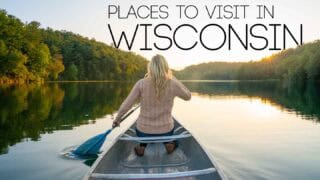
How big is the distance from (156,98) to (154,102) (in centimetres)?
9

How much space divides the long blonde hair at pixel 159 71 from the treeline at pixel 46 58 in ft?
192

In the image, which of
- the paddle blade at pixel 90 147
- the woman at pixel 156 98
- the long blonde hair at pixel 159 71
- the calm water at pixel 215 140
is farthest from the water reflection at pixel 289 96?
the long blonde hair at pixel 159 71

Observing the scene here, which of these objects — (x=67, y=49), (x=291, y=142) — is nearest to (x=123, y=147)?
(x=291, y=142)

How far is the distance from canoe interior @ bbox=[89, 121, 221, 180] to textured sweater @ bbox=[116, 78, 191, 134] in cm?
54

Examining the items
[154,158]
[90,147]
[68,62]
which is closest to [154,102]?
[154,158]

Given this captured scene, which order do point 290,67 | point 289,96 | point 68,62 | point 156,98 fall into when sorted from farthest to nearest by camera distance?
point 68,62
point 290,67
point 289,96
point 156,98

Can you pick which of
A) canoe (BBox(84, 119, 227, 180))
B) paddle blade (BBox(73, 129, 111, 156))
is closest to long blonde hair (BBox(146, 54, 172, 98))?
canoe (BBox(84, 119, 227, 180))

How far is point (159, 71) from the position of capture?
6.94 m

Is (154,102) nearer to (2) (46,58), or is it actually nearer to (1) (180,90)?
(1) (180,90)

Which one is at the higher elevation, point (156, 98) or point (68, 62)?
point (68, 62)

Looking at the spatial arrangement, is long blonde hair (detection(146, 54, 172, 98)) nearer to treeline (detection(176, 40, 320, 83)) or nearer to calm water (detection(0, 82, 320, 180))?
calm water (detection(0, 82, 320, 180))

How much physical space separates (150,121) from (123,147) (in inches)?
39.2

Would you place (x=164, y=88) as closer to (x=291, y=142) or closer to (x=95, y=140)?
(x=95, y=140)

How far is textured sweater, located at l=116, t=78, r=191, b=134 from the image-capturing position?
7195mm
